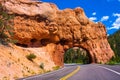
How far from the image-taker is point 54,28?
59188 millimetres

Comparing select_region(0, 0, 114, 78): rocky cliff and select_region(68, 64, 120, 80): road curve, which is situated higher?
select_region(0, 0, 114, 78): rocky cliff

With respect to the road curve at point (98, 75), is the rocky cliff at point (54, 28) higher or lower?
higher

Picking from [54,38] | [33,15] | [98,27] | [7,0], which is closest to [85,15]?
[98,27]

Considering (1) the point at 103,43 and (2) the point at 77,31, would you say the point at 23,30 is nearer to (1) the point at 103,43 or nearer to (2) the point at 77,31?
(2) the point at 77,31

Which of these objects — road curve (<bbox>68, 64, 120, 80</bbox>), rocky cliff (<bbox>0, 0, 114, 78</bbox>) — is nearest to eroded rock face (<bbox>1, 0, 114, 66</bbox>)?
rocky cliff (<bbox>0, 0, 114, 78</bbox>)

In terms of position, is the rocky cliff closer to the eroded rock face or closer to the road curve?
the eroded rock face

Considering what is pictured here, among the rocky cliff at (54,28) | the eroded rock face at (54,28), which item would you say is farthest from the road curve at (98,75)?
the eroded rock face at (54,28)

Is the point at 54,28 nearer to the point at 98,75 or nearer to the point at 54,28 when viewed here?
the point at 54,28

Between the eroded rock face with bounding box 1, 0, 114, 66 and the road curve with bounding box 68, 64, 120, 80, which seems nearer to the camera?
the road curve with bounding box 68, 64, 120, 80

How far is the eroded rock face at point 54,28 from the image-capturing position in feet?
180

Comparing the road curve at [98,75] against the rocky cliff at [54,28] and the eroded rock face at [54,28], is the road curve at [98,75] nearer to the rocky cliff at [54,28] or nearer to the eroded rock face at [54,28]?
the rocky cliff at [54,28]

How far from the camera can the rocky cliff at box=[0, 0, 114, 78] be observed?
2160 inches

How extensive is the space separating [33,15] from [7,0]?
21.3 feet

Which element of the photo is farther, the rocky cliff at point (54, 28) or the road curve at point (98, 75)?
the rocky cliff at point (54, 28)
